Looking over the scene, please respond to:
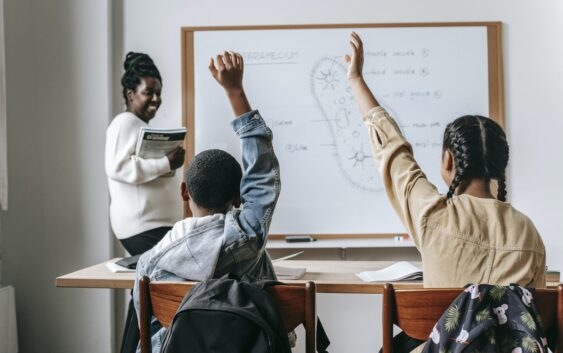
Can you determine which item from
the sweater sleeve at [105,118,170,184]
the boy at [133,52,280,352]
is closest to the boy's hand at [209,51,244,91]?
the boy at [133,52,280,352]

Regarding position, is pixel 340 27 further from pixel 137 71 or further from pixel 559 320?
pixel 559 320

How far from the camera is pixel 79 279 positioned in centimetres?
207

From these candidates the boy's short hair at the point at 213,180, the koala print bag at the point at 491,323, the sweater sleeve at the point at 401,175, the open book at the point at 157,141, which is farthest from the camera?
the open book at the point at 157,141

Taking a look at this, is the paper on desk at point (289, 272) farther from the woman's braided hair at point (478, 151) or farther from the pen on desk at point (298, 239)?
the pen on desk at point (298, 239)

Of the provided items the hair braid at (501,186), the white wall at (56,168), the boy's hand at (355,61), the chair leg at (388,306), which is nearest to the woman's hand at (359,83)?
the boy's hand at (355,61)

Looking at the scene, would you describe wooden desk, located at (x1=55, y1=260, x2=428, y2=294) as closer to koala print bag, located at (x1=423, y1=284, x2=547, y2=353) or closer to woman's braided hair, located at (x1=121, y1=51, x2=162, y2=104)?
koala print bag, located at (x1=423, y1=284, x2=547, y2=353)

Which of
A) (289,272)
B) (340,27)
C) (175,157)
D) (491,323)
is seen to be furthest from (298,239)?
(491,323)

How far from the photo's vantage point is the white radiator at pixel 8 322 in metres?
3.21

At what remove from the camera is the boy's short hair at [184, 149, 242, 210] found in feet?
5.32

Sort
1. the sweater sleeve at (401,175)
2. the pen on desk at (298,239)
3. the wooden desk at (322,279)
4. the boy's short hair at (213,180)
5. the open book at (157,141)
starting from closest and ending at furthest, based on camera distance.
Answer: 1. the sweater sleeve at (401,175)
2. the boy's short hair at (213,180)
3. the wooden desk at (322,279)
4. the open book at (157,141)
5. the pen on desk at (298,239)

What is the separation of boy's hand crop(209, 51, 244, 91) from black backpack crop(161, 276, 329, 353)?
472 millimetres

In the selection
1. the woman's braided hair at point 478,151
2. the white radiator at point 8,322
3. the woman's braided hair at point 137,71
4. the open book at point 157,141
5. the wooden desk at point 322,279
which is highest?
the woman's braided hair at point 137,71

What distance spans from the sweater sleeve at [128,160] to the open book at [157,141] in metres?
0.04

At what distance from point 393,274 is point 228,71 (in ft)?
3.00
